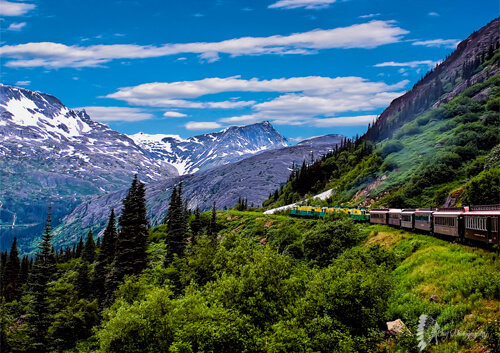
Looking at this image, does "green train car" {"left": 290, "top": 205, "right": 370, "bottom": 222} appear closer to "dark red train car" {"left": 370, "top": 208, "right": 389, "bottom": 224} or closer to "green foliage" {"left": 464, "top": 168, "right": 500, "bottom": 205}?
"dark red train car" {"left": 370, "top": 208, "right": 389, "bottom": 224}

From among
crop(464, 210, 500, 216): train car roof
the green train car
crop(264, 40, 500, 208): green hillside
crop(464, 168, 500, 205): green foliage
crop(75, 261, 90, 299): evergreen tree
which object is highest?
crop(264, 40, 500, 208): green hillside

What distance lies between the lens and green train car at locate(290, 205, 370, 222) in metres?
80.8

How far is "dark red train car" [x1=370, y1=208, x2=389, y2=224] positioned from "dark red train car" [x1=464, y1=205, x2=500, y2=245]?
29.5 m

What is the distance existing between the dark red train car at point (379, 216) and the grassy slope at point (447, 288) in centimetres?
2095

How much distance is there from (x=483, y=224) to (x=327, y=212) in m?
57.8

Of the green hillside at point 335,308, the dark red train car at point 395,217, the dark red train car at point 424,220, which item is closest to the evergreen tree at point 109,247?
the green hillside at point 335,308

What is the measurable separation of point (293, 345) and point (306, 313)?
468 cm

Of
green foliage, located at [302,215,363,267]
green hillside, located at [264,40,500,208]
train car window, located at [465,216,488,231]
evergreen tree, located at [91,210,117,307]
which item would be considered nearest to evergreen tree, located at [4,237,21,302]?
evergreen tree, located at [91,210,117,307]

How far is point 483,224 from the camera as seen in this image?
31078 millimetres

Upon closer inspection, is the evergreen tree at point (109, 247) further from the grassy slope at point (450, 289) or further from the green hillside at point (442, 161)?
the grassy slope at point (450, 289)

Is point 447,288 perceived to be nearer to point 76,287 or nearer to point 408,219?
point 408,219

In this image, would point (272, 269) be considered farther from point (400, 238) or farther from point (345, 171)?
point (345, 171)

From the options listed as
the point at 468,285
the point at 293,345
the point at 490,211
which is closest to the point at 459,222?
the point at 490,211

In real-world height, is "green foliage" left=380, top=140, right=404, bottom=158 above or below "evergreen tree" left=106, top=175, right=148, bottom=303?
above
